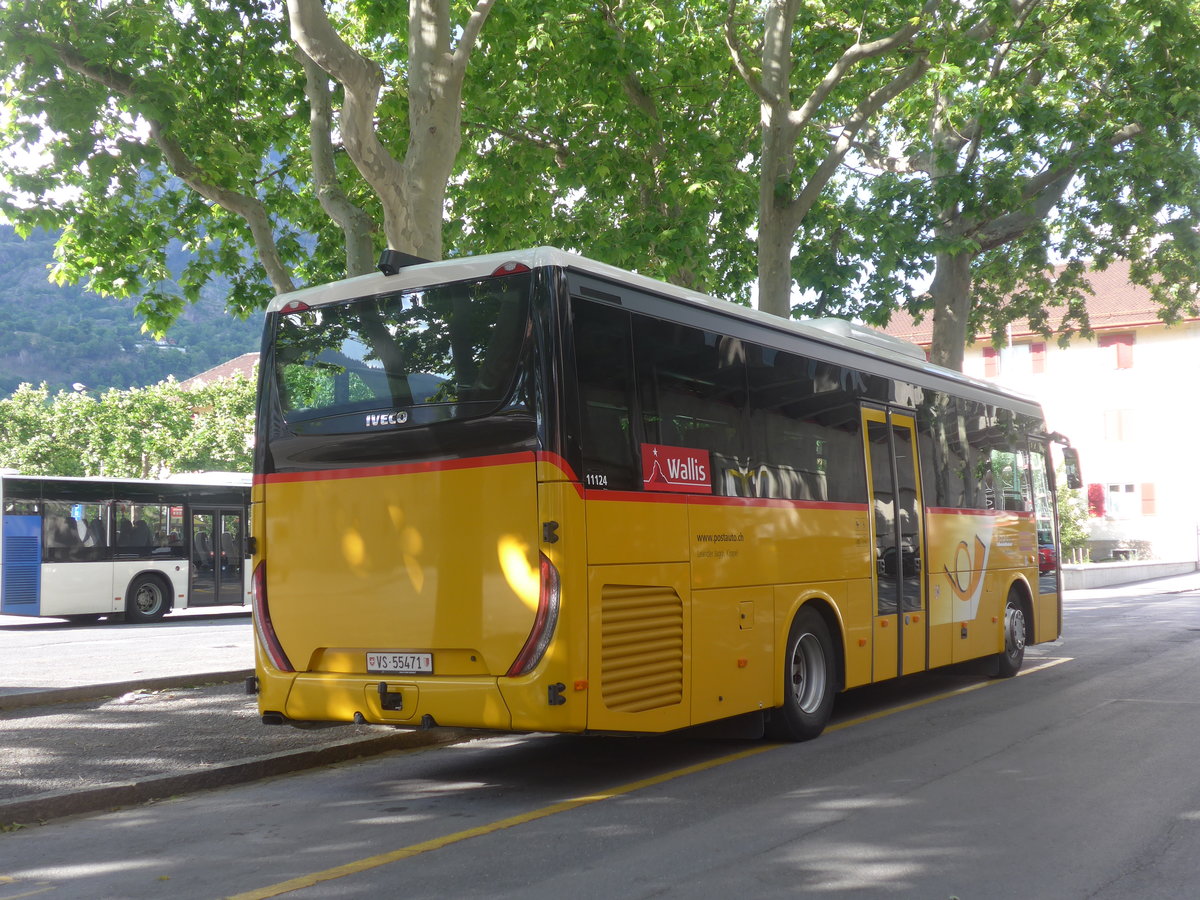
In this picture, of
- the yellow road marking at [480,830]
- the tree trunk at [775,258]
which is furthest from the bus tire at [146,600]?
the yellow road marking at [480,830]

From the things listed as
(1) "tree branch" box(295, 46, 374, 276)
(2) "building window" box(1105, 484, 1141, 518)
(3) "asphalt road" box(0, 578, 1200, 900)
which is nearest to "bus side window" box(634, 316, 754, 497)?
(3) "asphalt road" box(0, 578, 1200, 900)

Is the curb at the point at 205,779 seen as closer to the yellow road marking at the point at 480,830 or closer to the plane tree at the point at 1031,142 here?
the yellow road marking at the point at 480,830

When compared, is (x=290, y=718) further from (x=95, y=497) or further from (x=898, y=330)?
(x=898, y=330)

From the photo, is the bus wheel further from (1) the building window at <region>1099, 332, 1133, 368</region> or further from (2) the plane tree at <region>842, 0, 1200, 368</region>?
(1) the building window at <region>1099, 332, 1133, 368</region>

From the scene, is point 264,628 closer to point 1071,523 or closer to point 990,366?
point 1071,523

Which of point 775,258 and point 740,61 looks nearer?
point 740,61

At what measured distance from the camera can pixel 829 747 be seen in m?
9.12

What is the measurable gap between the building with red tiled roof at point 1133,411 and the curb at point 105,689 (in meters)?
48.0

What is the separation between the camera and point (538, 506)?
709 centimetres

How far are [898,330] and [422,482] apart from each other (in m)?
59.7

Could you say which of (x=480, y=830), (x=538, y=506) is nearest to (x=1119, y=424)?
(x=538, y=506)

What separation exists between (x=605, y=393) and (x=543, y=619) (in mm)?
1447

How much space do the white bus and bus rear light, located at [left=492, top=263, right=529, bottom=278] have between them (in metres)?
19.1

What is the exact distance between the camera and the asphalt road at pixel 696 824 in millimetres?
5457
